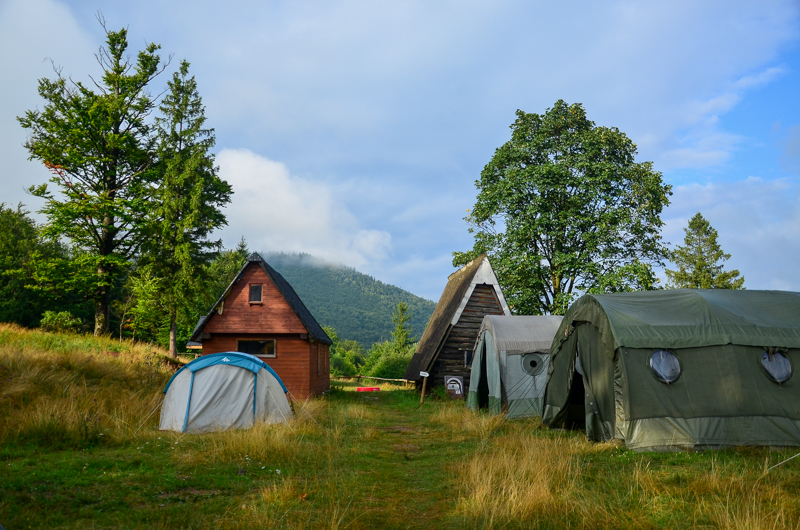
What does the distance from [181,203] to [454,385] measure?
1959 cm

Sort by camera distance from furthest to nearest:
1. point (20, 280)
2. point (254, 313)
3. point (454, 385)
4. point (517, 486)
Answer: point (20, 280) → point (254, 313) → point (454, 385) → point (517, 486)

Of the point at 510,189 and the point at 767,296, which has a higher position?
the point at 510,189

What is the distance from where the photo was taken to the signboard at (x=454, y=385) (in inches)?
861

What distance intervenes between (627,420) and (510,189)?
55.2 feet

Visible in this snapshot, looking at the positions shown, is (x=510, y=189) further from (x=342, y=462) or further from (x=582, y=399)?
(x=342, y=462)

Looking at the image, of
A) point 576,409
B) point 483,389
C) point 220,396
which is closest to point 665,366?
point 576,409

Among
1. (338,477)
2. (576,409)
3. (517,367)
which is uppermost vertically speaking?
(517,367)

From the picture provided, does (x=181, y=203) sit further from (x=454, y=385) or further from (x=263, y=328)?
(x=454, y=385)

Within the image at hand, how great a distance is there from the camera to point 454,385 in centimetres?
2202

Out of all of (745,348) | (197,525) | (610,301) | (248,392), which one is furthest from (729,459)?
(248,392)

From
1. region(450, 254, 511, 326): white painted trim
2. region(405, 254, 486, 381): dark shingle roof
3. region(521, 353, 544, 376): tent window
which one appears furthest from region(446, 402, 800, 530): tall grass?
region(450, 254, 511, 326): white painted trim

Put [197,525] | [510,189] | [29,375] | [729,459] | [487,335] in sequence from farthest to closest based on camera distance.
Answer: [510,189] < [487,335] < [29,375] < [729,459] < [197,525]

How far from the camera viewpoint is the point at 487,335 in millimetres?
17141

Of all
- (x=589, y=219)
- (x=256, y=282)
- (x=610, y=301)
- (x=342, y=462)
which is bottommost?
(x=342, y=462)
